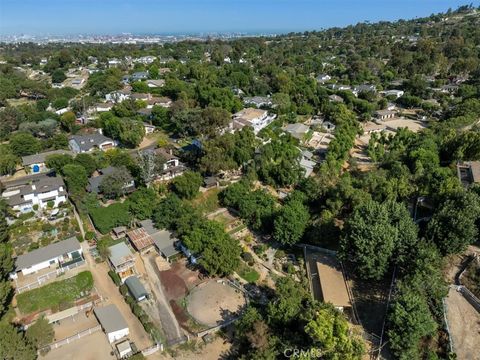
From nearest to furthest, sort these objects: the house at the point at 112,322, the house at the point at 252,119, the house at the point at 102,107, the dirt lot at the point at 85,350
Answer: the dirt lot at the point at 85,350
the house at the point at 112,322
the house at the point at 252,119
the house at the point at 102,107

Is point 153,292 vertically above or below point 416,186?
below

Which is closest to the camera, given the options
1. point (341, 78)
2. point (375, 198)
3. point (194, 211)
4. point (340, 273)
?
point (340, 273)

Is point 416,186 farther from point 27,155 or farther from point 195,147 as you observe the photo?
point 27,155

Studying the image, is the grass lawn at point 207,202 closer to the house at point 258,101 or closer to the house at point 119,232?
the house at point 119,232

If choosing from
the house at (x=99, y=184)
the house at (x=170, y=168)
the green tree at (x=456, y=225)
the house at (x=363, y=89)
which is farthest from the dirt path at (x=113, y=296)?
the house at (x=363, y=89)

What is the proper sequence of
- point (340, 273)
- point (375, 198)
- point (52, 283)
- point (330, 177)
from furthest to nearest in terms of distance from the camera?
1. point (330, 177)
2. point (375, 198)
3. point (52, 283)
4. point (340, 273)

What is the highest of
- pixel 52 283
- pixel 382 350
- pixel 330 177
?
pixel 330 177

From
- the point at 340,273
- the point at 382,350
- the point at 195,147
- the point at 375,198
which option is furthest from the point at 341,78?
the point at 382,350

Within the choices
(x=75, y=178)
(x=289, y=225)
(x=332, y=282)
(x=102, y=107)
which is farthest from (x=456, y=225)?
(x=102, y=107)
